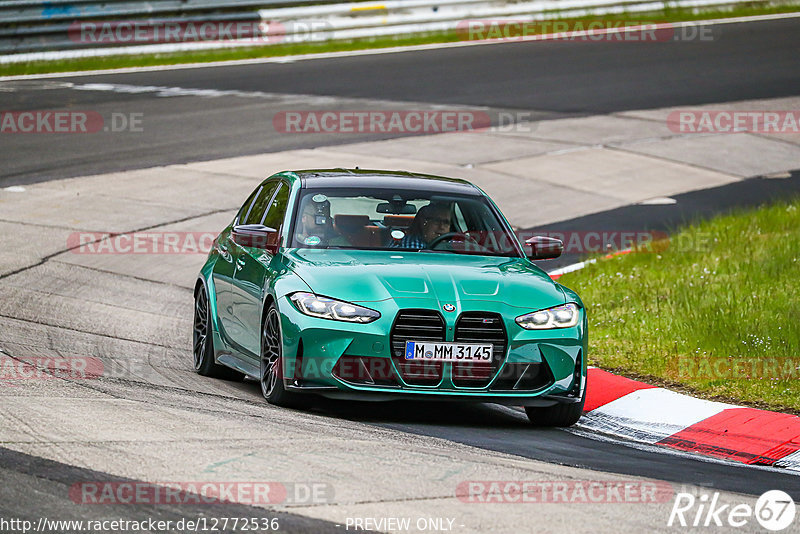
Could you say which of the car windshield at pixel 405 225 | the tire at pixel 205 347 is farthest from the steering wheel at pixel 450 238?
the tire at pixel 205 347

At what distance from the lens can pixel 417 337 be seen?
25.6ft

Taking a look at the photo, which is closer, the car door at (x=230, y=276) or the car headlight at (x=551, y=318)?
the car headlight at (x=551, y=318)

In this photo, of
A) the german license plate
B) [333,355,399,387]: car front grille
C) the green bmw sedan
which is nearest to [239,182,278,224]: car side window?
the green bmw sedan

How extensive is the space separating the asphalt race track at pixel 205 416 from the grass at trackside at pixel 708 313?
137cm

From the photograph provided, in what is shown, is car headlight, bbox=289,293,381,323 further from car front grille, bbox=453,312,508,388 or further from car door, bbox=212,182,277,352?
car door, bbox=212,182,277,352

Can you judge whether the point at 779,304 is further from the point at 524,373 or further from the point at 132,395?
the point at 132,395

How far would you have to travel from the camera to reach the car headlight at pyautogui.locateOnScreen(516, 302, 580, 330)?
797 cm

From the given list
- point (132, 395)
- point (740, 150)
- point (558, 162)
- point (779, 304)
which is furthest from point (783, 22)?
point (132, 395)

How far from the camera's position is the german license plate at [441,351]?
25.5 ft

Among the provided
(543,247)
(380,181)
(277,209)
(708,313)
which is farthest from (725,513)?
(708,313)

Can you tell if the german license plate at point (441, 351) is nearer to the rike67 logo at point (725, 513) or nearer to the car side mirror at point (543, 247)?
the car side mirror at point (543, 247)

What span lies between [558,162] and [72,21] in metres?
11.2

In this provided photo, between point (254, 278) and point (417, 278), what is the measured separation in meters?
1.31

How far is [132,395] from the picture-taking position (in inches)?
312
